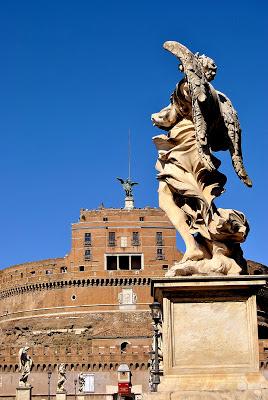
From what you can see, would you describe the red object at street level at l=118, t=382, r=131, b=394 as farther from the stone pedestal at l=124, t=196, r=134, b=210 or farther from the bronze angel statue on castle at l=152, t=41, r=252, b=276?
the bronze angel statue on castle at l=152, t=41, r=252, b=276

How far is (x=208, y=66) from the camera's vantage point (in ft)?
16.9

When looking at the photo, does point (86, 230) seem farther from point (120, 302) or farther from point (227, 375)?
point (227, 375)

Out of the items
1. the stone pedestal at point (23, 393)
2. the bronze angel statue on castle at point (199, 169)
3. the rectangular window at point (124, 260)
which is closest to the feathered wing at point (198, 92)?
the bronze angel statue on castle at point (199, 169)

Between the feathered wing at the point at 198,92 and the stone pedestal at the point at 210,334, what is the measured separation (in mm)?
791

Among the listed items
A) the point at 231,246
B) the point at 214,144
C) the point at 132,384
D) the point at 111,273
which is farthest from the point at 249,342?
the point at 111,273

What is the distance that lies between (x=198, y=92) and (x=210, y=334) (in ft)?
4.94

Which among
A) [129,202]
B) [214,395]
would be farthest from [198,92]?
[129,202]

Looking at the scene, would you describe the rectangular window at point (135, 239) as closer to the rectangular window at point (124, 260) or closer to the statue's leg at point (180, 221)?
the rectangular window at point (124, 260)

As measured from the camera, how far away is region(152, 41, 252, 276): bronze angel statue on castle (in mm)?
4754

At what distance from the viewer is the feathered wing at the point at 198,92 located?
4785mm

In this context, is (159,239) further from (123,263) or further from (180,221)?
(180,221)

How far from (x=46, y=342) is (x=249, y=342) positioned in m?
80.5

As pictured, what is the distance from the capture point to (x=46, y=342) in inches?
3265

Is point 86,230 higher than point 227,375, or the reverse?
point 86,230
